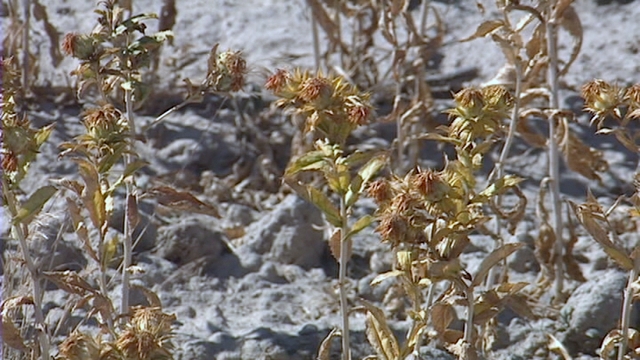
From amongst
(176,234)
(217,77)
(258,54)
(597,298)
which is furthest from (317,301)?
(258,54)

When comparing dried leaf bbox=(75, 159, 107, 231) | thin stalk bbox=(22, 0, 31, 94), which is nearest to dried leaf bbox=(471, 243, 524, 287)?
dried leaf bbox=(75, 159, 107, 231)

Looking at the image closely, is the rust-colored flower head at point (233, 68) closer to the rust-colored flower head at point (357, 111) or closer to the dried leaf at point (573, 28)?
the rust-colored flower head at point (357, 111)

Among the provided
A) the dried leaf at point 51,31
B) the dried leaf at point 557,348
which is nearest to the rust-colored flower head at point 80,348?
the dried leaf at point 557,348

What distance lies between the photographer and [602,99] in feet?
7.16

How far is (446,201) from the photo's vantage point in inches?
79.9

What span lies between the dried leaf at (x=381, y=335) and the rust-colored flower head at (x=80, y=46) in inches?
26.6

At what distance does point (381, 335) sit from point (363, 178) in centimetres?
32

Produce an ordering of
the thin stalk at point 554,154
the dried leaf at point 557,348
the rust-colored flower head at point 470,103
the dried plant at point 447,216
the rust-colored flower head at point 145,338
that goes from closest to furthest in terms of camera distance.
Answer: the rust-colored flower head at point 145,338
the dried plant at point 447,216
the rust-colored flower head at point 470,103
the dried leaf at point 557,348
the thin stalk at point 554,154

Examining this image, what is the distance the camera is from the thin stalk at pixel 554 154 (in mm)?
2953

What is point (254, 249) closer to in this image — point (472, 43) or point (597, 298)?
point (597, 298)

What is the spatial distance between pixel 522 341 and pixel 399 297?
1.03 ft

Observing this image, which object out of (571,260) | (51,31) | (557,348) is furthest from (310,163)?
(51,31)

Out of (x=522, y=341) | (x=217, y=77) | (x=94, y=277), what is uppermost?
(x=217, y=77)

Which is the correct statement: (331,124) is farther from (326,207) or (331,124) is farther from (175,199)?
(175,199)
